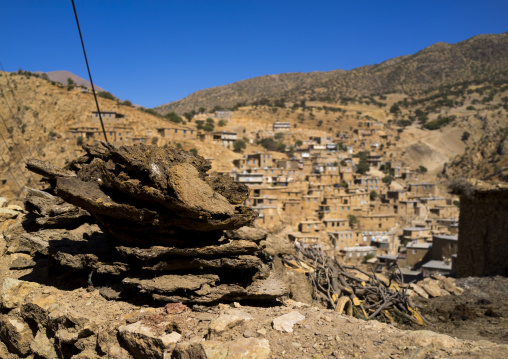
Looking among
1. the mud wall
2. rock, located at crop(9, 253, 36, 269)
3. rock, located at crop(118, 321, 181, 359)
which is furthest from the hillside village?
rock, located at crop(118, 321, 181, 359)

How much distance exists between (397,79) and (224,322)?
Result: 125105 millimetres

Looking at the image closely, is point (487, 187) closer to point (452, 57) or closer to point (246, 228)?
point (246, 228)

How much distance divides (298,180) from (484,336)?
3880 centimetres

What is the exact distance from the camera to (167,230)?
14.2 feet

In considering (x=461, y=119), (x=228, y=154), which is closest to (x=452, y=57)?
(x=461, y=119)

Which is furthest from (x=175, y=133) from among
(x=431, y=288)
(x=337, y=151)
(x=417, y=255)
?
(x=431, y=288)

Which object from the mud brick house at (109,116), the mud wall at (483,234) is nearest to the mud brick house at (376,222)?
the mud wall at (483,234)

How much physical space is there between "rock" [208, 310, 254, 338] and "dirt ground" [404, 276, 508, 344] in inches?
140

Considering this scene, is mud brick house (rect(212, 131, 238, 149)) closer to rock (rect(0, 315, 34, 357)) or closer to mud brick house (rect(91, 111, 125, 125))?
mud brick house (rect(91, 111, 125, 125))

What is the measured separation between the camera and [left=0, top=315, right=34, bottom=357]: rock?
15.0ft

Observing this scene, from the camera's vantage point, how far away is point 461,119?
77000mm

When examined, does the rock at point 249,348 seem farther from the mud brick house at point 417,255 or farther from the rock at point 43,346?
the mud brick house at point 417,255

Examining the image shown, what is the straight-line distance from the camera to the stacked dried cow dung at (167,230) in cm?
411

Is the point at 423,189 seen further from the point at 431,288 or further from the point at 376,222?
the point at 431,288
